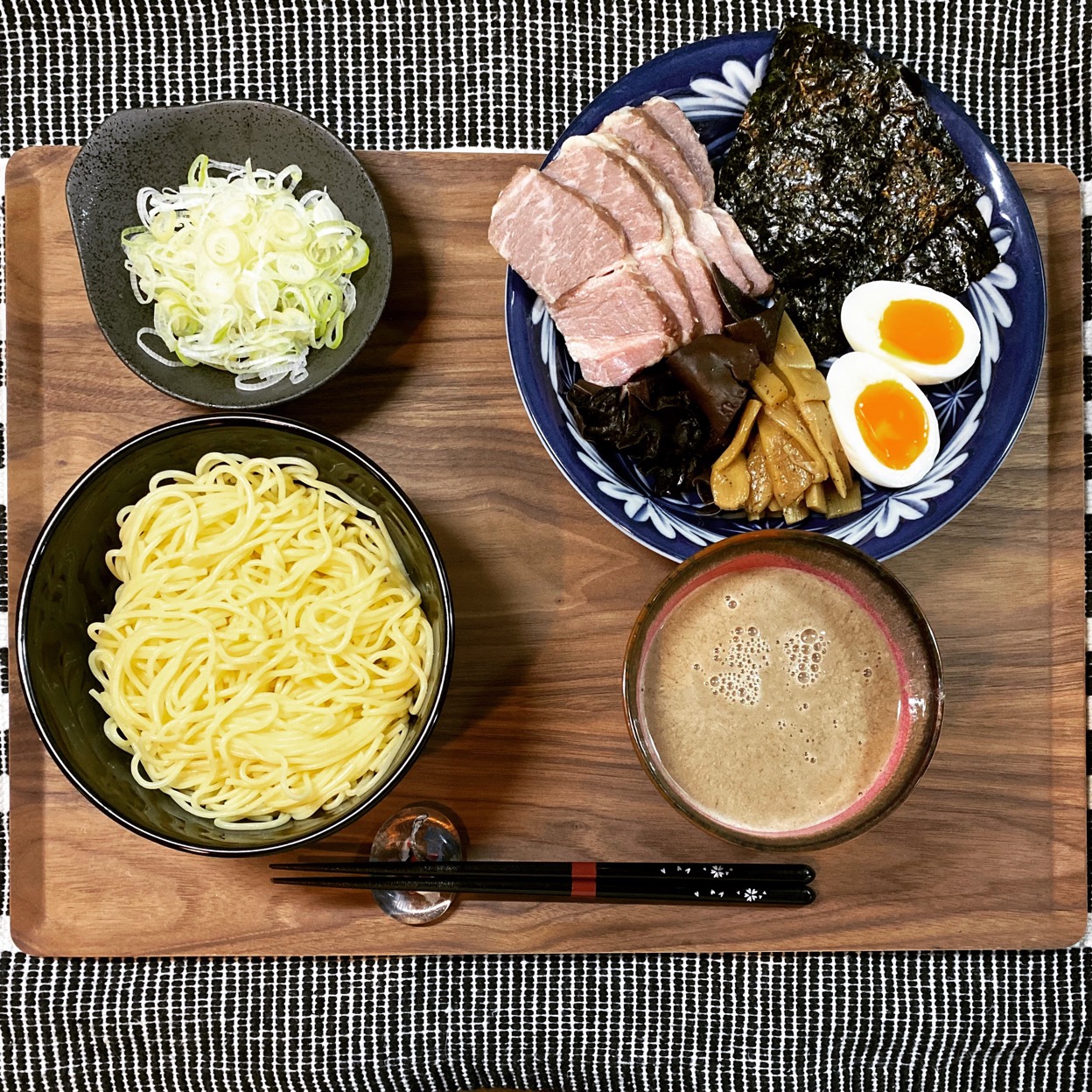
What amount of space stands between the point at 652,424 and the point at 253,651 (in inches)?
37.8

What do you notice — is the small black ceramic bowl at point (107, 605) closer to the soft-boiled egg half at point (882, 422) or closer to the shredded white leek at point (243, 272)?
the shredded white leek at point (243, 272)

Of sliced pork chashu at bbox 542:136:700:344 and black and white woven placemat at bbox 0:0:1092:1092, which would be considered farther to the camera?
black and white woven placemat at bbox 0:0:1092:1092

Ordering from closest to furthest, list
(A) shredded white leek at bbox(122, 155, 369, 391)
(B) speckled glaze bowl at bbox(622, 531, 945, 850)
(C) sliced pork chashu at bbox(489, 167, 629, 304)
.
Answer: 1. (B) speckled glaze bowl at bbox(622, 531, 945, 850)
2. (C) sliced pork chashu at bbox(489, 167, 629, 304)
3. (A) shredded white leek at bbox(122, 155, 369, 391)

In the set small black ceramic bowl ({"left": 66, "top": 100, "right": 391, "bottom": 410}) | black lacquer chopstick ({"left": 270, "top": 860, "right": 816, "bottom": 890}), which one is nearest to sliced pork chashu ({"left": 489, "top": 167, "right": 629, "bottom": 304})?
small black ceramic bowl ({"left": 66, "top": 100, "right": 391, "bottom": 410})

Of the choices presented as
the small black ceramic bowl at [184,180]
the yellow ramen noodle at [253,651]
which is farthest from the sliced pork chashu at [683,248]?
the yellow ramen noodle at [253,651]

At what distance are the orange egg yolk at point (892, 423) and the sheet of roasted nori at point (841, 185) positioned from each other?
159 millimetres

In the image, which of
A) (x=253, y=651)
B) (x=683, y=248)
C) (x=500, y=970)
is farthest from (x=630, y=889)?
(x=683, y=248)

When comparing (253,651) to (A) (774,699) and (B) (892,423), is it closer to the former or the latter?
(A) (774,699)

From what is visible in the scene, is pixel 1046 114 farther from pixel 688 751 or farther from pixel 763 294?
pixel 688 751

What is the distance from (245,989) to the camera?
2.58 m

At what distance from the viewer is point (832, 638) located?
2004mm

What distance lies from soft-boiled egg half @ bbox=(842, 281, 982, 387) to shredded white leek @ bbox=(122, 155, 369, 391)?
1144 millimetres

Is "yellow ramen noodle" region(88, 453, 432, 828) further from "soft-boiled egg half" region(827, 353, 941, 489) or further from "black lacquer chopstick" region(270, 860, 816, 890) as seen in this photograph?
"soft-boiled egg half" region(827, 353, 941, 489)

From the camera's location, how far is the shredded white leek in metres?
2.28
